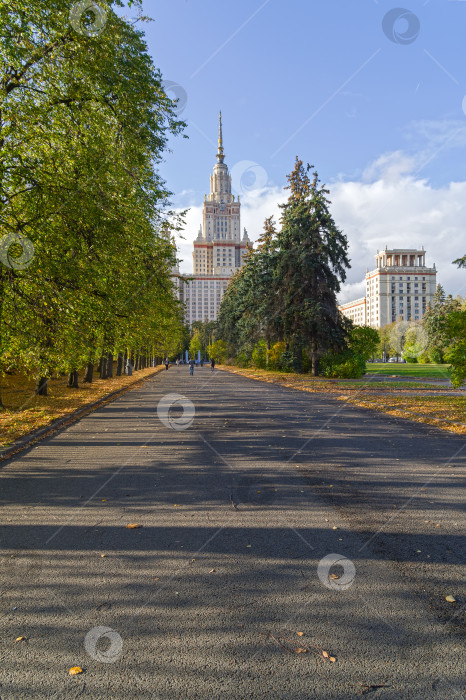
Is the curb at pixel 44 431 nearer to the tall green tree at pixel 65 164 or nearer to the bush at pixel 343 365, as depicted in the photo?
the tall green tree at pixel 65 164

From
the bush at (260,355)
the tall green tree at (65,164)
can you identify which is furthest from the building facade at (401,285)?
the tall green tree at (65,164)

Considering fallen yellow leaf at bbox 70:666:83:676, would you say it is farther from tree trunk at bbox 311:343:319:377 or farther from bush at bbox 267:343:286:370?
bush at bbox 267:343:286:370

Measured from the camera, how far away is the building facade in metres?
161

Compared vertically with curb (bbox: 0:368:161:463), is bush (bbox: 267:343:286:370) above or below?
above

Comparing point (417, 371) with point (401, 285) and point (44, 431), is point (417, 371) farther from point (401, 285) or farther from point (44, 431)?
point (401, 285)

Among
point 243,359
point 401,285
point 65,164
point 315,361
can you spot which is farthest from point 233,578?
point 401,285

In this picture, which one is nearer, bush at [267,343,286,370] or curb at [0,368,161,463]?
curb at [0,368,161,463]

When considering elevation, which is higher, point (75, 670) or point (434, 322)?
point (434, 322)

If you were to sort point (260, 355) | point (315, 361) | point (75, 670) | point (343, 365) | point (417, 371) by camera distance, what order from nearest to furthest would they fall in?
point (75, 670) → point (343, 365) → point (315, 361) → point (417, 371) → point (260, 355)

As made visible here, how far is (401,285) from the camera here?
162 meters

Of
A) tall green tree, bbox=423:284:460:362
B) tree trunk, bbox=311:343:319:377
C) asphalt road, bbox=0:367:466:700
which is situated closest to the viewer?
asphalt road, bbox=0:367:466:700

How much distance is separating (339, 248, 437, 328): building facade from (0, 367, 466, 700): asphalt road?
158 meters

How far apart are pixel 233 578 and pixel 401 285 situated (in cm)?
17170

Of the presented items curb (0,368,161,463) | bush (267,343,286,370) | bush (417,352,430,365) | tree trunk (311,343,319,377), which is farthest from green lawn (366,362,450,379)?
curb (0,368,161,463)
